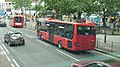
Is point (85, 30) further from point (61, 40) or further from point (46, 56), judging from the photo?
point (46, 56)

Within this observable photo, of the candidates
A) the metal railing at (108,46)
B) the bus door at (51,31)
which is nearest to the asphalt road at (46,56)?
the metal railing at (108,46)

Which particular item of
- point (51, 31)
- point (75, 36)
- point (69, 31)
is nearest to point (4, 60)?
point (75, 36)

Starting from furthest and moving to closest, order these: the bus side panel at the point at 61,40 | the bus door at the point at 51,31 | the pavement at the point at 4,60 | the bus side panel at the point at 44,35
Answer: the bus side panel at the point at 44,35 → the bus door at the point at 51,31 → the bus side panel at the point at 61,40 → the pavement at the point at 4,60

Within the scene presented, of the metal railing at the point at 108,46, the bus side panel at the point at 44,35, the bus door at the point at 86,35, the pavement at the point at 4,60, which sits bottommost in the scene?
the pavement at the point at 4,60

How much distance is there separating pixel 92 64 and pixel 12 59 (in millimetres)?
10826

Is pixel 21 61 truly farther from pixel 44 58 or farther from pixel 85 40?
pixel 85 40

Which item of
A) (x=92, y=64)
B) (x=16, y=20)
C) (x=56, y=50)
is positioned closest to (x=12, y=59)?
(x=56, y=50)

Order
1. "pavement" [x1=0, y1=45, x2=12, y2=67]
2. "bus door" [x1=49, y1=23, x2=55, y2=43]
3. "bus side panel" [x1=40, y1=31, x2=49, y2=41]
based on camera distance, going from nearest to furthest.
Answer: "pavement" [x1=0, y1=45, x2=12, y2=67]
"bus door" [x1=49, y1=23, x2=55, y2=43]
"bus side panel" [x1=40, y1=31, x2=49, y2=41]

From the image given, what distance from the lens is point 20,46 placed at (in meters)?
28.8

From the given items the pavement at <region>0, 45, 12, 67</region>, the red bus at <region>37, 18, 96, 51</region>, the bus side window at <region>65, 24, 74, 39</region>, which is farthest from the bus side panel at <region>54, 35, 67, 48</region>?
the pavement at <region>0, 45, 12, 67</region>

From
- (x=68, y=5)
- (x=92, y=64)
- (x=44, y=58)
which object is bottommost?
(x=44, y=58)

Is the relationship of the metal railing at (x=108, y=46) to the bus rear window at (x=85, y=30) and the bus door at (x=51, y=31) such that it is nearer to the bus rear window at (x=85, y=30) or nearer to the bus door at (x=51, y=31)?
the bus rear window at (x=85, y=30)

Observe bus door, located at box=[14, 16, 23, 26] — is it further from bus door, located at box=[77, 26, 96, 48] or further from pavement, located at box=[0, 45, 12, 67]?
bus door, located at box=[77, 26, 96, 48]

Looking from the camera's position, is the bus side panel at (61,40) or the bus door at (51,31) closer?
the bus side panel at (61,40)
